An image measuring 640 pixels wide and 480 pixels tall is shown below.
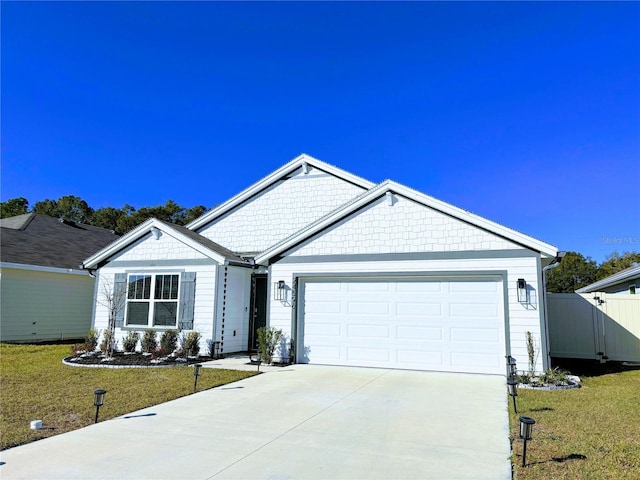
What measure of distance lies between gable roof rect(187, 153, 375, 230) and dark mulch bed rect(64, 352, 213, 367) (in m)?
6.06

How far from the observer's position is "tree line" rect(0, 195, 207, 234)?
40.4m

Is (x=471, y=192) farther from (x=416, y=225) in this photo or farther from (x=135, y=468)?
(x=135, y=468)

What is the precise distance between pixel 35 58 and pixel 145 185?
19.0 m

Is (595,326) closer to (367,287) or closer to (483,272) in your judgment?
(483,272)

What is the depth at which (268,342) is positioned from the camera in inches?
452

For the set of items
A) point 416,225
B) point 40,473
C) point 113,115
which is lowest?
point 40,473

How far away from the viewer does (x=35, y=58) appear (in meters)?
12.8

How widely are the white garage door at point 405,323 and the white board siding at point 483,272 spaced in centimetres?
29

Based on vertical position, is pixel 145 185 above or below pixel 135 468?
above

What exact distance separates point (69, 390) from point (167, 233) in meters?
6.60

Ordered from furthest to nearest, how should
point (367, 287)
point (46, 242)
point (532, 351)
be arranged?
point (46, 242) → point (367, 287) → point (532, 351)

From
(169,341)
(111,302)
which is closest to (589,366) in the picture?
(169,341)

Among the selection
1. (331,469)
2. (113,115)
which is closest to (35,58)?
(113,115)

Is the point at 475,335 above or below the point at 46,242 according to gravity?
below
